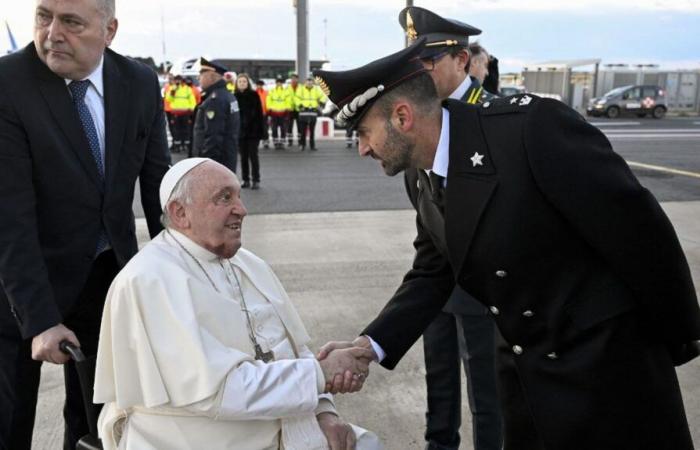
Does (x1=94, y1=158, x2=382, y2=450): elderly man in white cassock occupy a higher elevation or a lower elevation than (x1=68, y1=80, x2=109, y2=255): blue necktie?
lower

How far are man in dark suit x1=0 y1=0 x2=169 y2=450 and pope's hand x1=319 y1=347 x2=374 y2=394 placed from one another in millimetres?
840

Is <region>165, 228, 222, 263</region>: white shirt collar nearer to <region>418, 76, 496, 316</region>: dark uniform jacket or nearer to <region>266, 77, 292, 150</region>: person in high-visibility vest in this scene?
<region>418, 76, 496, 316</region>: dark uniform jacket

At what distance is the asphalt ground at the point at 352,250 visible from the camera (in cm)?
349

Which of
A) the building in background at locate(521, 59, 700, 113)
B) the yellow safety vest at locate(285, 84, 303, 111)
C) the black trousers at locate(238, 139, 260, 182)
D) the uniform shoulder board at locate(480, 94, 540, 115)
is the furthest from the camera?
the building in background at locate(521, 59, 700, 113)

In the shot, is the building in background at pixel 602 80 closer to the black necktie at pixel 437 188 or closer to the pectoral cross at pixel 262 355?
the pectoral cross at pixel 262 355

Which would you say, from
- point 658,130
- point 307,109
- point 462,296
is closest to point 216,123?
point 462,296

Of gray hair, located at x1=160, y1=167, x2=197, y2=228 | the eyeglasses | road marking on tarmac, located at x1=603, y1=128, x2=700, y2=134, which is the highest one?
the eyeglasses

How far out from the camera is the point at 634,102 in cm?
2908

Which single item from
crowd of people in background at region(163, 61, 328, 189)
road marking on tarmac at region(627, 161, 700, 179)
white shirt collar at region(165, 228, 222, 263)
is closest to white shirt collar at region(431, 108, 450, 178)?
white shirt collar at region(165, 228, 222, 263)

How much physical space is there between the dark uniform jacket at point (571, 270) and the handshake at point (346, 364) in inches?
23.4

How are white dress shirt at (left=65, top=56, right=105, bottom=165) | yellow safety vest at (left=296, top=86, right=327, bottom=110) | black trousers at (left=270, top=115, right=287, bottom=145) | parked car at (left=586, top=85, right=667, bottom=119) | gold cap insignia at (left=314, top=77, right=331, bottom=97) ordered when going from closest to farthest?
gold cap insignia at (left=314, top=77, right=331, bottom=97) → white dress shirt at (left=65, top=56, right=105, bottom=165) → yellow safety vest at (left=296, top=86, right=327, bottom=110) → black trousers at (left=270, top=115, right=287, bottom=145) → parked car at (left=586, top=85, right=667, bottom=119)

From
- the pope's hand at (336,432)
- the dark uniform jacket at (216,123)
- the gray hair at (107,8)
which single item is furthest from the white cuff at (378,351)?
the dark uniform jacket at (216,123)

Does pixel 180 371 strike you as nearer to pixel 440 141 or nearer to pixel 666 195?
pixel 440 141

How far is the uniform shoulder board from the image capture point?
174 centimetres
